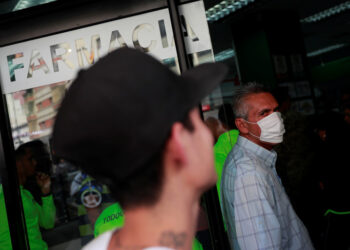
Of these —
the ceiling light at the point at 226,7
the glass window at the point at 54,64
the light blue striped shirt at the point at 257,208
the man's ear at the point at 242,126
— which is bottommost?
the light blue striped shirt at the point at 257,208

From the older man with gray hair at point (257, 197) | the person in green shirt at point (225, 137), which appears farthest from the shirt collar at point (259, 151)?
the person in green shirt at point (225, 137)

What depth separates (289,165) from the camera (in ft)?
12.5

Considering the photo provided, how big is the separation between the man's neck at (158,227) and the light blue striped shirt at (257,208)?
1222 millimetres

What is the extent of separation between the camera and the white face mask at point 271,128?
2506mm

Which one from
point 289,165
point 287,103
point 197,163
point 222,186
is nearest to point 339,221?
point 289,165

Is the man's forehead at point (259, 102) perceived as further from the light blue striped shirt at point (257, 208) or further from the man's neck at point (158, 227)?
the man's neck at point (158, 227)

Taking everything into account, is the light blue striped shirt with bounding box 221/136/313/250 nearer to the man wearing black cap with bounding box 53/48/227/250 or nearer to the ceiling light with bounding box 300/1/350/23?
the man wearing black cap with bounding box 53/48/227/250

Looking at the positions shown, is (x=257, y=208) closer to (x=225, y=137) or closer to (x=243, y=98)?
(x=243, y=98)

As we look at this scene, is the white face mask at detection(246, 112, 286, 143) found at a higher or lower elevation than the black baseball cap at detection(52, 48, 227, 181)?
lower

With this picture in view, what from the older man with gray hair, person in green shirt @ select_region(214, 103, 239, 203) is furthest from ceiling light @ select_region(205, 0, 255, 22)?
the older man with gray hair

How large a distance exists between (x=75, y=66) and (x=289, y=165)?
2.23 m

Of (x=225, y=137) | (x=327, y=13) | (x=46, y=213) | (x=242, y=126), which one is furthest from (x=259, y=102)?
(x=327, y=13)

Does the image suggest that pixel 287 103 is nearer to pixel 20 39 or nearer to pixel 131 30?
pixel 131 30

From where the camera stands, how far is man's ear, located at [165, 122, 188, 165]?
2.74ft
